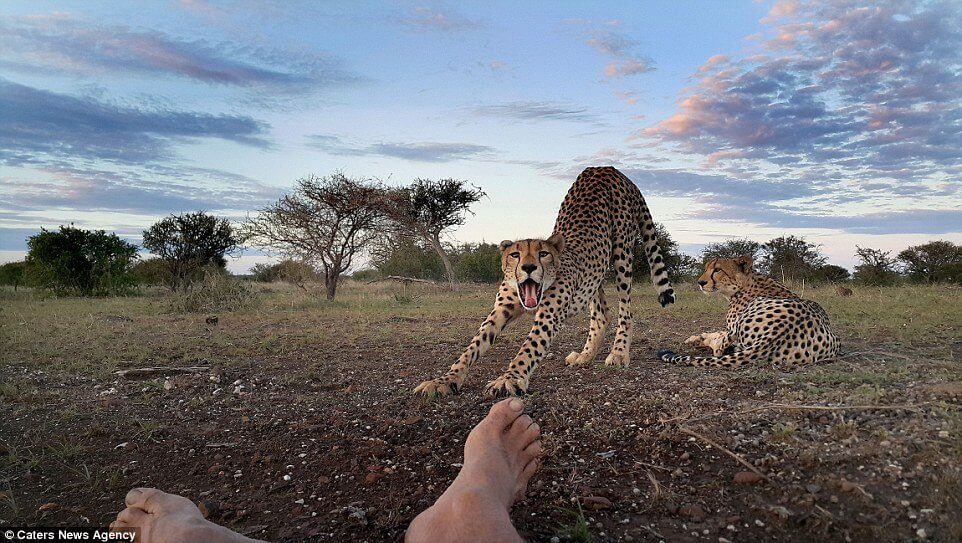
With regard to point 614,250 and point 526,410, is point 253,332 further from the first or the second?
point 526,410

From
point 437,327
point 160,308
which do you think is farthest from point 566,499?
point 160,308

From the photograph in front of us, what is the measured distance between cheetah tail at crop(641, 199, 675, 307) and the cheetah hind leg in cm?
59

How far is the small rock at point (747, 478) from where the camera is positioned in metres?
2.27

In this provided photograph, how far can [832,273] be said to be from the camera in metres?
17.5

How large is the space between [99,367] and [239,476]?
10.3 feet

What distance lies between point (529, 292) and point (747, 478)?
7.16 ft

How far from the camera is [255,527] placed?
7.03 feet

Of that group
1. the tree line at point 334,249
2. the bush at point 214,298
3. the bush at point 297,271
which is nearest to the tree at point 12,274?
the tree line at point 334,249

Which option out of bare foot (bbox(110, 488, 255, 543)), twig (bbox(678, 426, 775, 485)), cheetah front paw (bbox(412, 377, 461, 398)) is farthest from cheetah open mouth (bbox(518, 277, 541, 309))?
bare foot (bbox(110, 488, 255, 543))

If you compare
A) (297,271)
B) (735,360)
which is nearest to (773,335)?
(735,360)

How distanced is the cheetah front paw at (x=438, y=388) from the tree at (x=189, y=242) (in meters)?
18.4

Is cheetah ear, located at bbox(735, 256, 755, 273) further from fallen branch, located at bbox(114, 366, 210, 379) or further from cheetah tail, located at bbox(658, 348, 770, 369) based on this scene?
fallen branch, located at bbox(114, 366, 210, 379)

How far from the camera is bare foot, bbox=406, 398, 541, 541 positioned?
1.67 m

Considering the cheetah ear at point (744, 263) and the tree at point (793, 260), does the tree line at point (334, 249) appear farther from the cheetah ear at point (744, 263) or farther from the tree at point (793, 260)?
the cheetah ear at point (744, 263)
